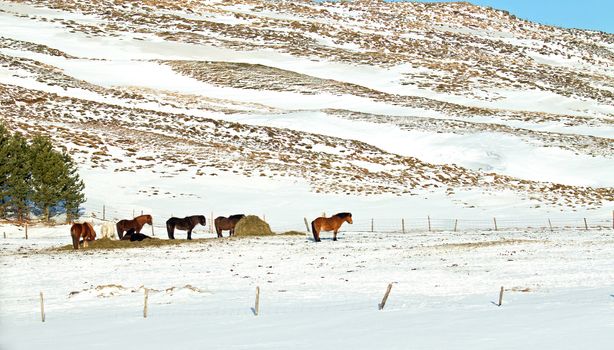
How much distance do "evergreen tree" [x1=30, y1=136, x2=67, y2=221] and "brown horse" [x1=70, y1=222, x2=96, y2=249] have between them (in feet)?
40.3

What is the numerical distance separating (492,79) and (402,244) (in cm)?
8928

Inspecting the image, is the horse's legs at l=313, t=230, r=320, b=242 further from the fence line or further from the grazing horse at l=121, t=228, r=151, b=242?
the fence line

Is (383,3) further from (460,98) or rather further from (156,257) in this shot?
(156,257)

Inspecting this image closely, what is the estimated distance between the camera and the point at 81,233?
3719 cm

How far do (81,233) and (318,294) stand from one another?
16.3 meters

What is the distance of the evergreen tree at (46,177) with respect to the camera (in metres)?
48.9

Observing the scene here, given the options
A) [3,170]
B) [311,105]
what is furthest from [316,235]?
[311,105]

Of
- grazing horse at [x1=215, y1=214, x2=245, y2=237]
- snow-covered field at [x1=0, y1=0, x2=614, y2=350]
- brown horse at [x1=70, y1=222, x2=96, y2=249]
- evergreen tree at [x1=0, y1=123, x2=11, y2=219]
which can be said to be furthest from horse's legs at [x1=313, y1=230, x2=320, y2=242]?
evergreen tree at [x1=0, y1=123, x2=11, y2=219]

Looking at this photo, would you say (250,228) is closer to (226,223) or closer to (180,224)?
(226,223)

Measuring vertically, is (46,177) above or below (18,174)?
below

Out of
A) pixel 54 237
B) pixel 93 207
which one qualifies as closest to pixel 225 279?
pixel 54 237

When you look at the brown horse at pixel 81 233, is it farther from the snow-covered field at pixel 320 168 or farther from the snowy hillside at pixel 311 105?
the snowy hillside at pixel 311 105

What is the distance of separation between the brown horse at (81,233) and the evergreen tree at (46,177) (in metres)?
12.3

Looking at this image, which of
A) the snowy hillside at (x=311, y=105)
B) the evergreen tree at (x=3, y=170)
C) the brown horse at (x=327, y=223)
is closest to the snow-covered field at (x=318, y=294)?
the brown horse at (x=327, y=223)
